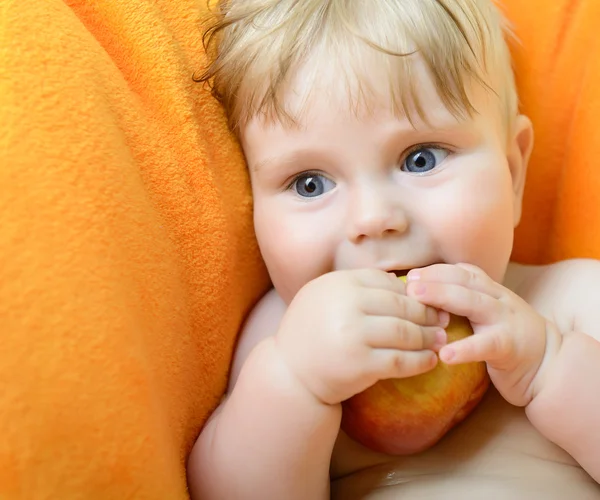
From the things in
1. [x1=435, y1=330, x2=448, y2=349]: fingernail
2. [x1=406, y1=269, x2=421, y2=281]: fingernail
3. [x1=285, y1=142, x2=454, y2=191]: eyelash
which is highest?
[x1=285, y1=142, x2=454, y2=191]: eyelash

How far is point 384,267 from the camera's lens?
832mm

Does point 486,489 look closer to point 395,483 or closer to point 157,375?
point 395,483

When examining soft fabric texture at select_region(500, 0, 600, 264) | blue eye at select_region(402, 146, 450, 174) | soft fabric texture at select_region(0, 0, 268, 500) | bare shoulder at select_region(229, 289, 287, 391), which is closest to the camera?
soft fabric texture at select_region(0, 0, 268, 500)

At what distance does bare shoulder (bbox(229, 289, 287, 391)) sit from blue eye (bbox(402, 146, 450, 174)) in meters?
0.27

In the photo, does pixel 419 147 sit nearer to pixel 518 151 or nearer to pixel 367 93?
pixel 367 93

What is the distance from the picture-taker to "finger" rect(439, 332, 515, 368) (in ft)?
2.36

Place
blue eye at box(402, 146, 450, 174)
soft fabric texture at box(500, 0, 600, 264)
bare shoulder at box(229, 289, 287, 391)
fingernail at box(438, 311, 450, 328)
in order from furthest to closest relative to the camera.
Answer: soft fabric texture at box(500, 0, 600, 264) < bare shoulder at box(229, 289, 287, 391) < blue eye at box(402, 146, 450, 174) < fingernail at box(438, 311, 450, 328)

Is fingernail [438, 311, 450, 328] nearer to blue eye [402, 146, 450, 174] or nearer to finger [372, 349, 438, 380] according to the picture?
finger [372, 349, 438, 380]

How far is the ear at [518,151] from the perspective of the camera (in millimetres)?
1026

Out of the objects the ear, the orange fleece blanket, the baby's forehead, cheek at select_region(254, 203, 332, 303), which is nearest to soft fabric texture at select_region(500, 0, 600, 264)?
the orange fleece blanket

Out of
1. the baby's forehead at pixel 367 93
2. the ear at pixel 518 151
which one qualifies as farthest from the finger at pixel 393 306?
the ear at pixel 518 151

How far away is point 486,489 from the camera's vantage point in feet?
2.78

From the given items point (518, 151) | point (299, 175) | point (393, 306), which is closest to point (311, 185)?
point (299, 175)

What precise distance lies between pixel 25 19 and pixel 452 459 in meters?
0.71
